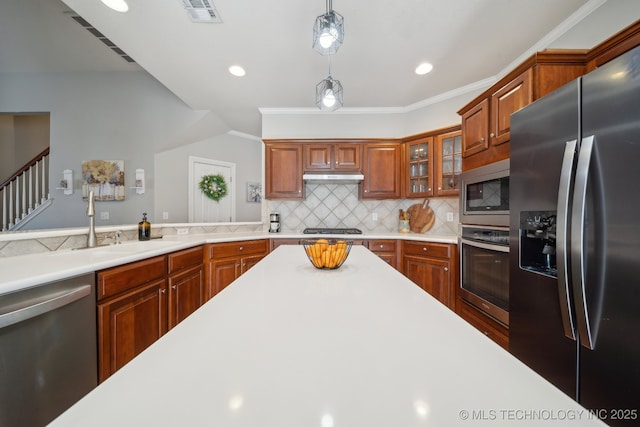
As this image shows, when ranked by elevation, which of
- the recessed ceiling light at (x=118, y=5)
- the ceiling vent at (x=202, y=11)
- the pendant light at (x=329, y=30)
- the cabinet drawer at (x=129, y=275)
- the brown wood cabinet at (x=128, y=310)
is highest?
the recessed ceiling light at (x=118, y=5)

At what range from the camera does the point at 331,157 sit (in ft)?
10.5

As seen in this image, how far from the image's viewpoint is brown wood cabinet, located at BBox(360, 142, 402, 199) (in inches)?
124

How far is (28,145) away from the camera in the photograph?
498cm

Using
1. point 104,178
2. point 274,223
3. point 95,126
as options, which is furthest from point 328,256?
point 95,126

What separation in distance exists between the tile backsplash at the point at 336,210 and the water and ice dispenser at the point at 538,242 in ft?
6.73

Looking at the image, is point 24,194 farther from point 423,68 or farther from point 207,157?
point 423,68

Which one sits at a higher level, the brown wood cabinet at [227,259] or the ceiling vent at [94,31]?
the ceiling vent at [94,31]

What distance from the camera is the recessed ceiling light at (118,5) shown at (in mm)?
1728

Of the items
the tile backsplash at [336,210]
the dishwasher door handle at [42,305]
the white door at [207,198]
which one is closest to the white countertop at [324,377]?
the dishwasher door handle at [42,305]

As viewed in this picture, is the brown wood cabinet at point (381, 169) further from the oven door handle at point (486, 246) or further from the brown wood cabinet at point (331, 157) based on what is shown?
the oven door handle at point (486, 246)

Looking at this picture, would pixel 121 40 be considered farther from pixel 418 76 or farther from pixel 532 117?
pixel 532 117

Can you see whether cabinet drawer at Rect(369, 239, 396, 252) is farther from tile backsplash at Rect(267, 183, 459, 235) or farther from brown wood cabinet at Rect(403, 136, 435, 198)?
brown wood cabinet at Rect(403, 136, 435, 198)

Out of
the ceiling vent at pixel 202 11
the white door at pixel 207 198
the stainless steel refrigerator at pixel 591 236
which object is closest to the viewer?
the stainless steel refrigerator at pixel 591 236

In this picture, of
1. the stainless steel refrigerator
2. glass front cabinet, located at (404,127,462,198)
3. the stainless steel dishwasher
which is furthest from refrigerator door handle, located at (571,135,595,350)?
Answer: the stainless steel dishwasher
